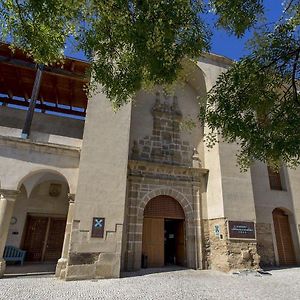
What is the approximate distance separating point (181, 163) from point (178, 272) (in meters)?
4.03

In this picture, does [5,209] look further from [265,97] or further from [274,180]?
[274,180]

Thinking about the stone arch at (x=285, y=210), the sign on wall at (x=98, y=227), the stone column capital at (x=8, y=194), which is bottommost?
the sign on wall at (x=98, y=227)

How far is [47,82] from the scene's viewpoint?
34.7 ft

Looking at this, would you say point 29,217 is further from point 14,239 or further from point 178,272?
point 178,272

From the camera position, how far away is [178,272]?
24.6ft

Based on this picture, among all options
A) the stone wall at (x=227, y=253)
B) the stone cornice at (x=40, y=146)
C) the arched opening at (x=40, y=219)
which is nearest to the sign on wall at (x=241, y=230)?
the stone wall at (x=227, y=253)

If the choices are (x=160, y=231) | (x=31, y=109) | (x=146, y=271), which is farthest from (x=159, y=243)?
(x=31, y=109)

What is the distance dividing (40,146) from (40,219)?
402 cm

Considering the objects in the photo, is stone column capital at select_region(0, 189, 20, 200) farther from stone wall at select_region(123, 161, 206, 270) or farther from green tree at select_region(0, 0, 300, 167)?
green tree at select_region(0, 0, 300, 167)

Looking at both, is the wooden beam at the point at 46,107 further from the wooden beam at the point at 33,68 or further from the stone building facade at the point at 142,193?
the wooden beam at the point at 33,68

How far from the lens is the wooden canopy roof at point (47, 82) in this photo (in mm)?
Result: 8805

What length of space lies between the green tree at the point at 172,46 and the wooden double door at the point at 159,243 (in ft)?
15.9

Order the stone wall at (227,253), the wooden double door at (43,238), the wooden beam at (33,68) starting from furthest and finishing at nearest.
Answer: the wooden double door at (43,238) → the wooden beam at (33,68) → the stone wall at (227,253)

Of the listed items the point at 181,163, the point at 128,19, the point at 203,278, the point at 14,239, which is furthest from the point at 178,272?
the point at 128,19
